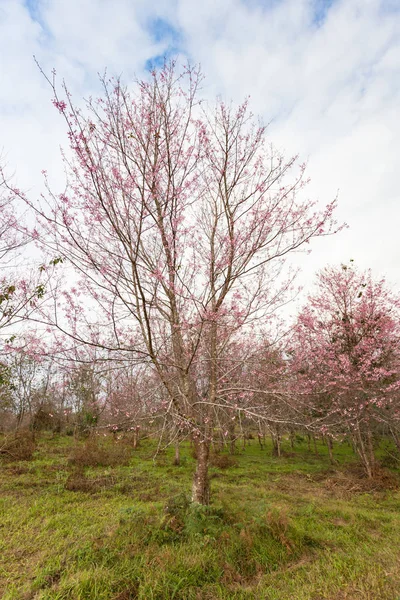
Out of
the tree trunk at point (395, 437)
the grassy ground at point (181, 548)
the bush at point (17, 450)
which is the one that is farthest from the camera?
the tree trunk at point (395, 437)

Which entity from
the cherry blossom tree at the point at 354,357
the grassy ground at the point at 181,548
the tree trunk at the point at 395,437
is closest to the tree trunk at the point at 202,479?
the grassy ground at the point at 181,548

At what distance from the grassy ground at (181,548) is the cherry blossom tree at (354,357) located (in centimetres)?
498

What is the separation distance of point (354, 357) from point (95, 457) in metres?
12.1

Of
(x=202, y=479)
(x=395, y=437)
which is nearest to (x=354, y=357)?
(x=395, y=437)

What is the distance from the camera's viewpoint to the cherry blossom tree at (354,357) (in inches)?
492

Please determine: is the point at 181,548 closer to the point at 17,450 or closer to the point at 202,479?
the point at 202,479

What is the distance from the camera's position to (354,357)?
42.9 ft

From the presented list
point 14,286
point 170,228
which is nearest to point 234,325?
point 170,228

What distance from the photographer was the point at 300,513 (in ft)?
22.6

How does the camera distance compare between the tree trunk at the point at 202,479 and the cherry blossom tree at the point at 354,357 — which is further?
the cherry blossom tree at the point at 354,357

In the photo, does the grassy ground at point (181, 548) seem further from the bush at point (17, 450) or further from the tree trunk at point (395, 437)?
the tree trunk at point (395, 437)

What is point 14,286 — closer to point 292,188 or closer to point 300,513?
point 292,188

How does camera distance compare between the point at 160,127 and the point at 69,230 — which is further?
the point at 160,127

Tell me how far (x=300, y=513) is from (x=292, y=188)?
7600 mm
